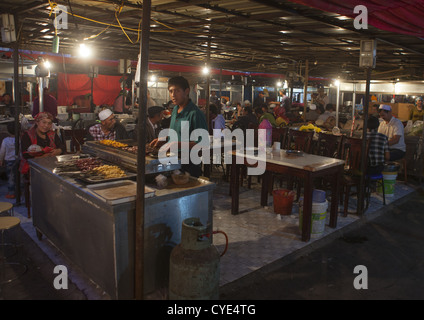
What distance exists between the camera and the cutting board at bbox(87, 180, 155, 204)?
327cm

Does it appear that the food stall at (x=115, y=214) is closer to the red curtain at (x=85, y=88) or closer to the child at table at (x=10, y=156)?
the child at table at (x=10, y=156)

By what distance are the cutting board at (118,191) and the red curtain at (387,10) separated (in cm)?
256

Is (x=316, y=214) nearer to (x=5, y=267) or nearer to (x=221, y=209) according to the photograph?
(x=221, y=209)

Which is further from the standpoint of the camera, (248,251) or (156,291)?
(248,251)

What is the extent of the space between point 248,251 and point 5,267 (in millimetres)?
3077

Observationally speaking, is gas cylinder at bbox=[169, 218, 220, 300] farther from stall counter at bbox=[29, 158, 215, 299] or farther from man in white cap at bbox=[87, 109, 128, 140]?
man in white cap at bbox=[87, 109, 128, 140]

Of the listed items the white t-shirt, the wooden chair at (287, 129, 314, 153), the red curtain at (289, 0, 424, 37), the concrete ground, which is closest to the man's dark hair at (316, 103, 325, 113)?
the white t-shirt

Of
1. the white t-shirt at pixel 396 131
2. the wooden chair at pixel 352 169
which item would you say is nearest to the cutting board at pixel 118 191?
the wooden chair at pixel 352 169

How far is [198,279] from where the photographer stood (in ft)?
11.0

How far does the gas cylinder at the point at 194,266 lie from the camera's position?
3330 millimetres

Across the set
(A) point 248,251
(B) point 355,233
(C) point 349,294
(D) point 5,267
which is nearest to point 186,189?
(A) point 248,251

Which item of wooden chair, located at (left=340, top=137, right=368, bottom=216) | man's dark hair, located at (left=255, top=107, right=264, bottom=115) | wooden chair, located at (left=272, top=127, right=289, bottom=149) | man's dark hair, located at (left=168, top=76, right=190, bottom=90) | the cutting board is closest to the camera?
the cutting board

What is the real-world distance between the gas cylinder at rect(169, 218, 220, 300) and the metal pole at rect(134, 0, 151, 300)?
12.2 inches

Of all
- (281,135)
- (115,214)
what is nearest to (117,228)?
(115,214)
